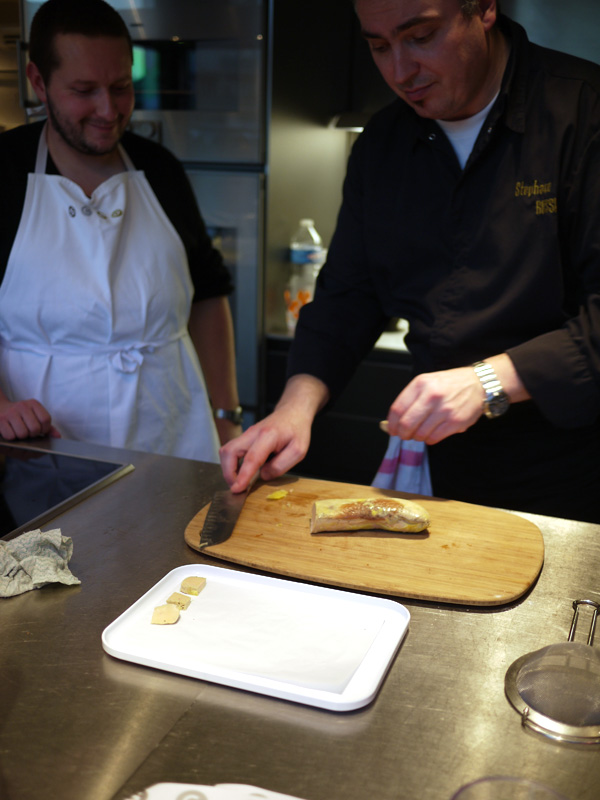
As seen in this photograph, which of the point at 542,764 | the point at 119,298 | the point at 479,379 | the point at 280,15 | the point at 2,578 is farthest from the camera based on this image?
the point at 280,15

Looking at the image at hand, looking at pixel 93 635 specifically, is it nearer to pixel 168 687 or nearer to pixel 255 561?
pixel 168 687

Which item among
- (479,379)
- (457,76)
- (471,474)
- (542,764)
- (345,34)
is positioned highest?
(345,34)

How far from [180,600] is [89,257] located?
3.07 ft

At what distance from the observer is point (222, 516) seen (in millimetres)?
1073

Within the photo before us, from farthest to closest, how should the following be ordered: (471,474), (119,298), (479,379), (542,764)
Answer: (119,298) < (471,474) < (479,379) < (542,764)

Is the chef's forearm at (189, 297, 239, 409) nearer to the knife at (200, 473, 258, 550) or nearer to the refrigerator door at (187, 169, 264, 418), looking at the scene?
the refrigerator door at (187, 169, 264, 418)

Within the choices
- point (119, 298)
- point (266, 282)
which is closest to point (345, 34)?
point (266, 282)

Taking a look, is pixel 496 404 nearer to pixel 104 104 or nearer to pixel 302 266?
pixel 104 104

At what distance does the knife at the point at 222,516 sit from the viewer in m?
1.02

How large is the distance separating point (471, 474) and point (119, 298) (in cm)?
80

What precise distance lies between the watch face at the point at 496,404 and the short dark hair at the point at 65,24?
1038 millimetres

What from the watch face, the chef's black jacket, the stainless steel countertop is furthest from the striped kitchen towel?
the stainless steel countertop

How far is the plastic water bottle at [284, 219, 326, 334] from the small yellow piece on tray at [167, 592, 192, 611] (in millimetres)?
1837

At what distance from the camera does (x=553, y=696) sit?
71 centimetres
